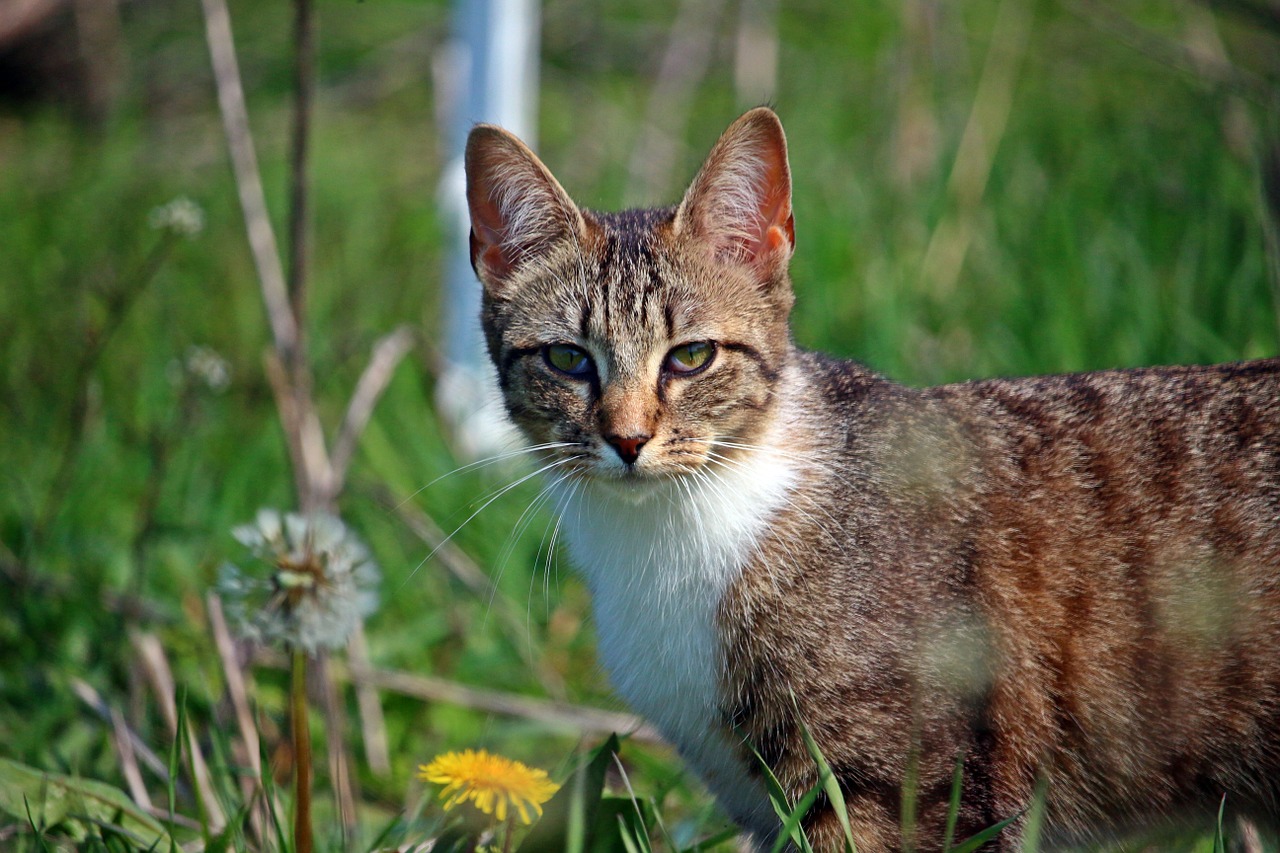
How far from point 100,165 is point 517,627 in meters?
4.34

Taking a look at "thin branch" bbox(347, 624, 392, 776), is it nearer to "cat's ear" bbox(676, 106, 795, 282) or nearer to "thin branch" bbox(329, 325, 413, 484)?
"thin branch" bbox(329, 325, 413, 484)

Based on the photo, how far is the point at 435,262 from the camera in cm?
626

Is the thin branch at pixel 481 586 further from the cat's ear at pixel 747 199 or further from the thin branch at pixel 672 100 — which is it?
the thin branch at pixel 672 100

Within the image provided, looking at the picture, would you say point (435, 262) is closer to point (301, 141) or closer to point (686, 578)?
point (301, 141)

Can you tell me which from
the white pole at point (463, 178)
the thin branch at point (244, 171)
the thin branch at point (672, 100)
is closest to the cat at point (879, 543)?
the thin branch at point (244, 171)

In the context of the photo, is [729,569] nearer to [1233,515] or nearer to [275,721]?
[1233,515]

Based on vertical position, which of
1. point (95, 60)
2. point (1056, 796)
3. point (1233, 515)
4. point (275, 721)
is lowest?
point (275, 721)

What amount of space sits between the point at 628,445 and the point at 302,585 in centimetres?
72

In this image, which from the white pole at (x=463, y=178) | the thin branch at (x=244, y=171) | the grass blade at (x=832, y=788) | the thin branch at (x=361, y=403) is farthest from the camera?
the white pole at (x=463, y=178)

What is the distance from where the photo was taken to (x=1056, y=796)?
256cm

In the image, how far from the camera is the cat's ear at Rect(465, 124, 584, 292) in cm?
291

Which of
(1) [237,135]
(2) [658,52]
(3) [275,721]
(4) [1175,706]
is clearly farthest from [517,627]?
(2) [658,52]

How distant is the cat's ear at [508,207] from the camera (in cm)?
291

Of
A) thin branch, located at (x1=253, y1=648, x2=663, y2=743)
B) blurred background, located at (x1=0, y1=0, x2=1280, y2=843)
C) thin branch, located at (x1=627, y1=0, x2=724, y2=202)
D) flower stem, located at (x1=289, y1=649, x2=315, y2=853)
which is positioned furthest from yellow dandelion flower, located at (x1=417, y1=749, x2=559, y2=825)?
thin branch, located at (x1=627, y1=0, x2=724, y2=202)
